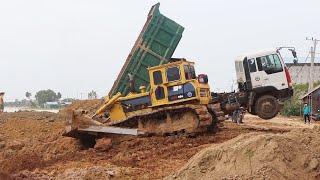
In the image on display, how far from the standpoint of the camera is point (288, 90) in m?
20.7

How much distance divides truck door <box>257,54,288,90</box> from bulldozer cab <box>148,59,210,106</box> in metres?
3.95

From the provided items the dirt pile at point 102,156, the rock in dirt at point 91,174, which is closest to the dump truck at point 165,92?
the dirt pile at point 102,156

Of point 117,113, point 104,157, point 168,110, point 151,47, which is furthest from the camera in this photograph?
point 151,47

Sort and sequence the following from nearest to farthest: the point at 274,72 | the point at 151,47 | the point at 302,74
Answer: the point at 151,47
the point at 274,72
the point at 302,74

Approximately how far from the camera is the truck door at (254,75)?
67.9 feet

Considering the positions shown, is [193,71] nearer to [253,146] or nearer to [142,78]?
[142,78]

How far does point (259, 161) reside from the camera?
28.2 feet

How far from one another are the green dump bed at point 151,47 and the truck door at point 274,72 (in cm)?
381

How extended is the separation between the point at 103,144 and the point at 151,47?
3591 millimetres

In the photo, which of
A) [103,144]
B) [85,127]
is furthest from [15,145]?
[103,144]

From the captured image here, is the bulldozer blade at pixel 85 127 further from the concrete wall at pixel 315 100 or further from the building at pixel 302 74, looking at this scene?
the building at pixel 302 74

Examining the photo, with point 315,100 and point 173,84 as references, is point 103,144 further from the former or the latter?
point 315,100

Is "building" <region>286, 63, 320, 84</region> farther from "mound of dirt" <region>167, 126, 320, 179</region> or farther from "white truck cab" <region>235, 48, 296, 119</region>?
"mound of dirt" <region>167, 126, 320, 179</region>

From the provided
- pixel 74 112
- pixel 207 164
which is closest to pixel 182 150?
pixel 74 112
